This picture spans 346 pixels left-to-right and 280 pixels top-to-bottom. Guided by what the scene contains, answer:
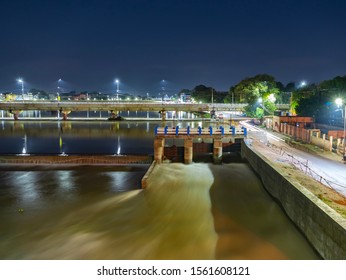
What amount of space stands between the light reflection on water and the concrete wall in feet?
2.74

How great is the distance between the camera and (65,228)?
19234 millimetres

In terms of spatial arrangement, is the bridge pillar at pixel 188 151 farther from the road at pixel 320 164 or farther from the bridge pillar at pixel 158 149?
the road at pixel 320 164

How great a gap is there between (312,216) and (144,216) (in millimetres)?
10892

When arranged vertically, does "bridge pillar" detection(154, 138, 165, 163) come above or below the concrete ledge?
above

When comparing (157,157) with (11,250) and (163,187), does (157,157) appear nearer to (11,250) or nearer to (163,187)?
(163,187)

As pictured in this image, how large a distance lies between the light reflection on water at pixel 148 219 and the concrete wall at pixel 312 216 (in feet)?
2.74

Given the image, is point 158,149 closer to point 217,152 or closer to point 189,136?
point 189,136

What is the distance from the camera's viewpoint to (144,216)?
20.7 m

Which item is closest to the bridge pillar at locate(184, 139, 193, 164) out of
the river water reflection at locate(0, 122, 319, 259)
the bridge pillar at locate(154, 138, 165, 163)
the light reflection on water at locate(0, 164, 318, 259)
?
the river water reflection at locate(0, 122, 319, 259)

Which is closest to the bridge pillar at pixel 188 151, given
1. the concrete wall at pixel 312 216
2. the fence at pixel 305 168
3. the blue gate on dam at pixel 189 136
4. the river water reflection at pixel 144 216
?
the blue gate on dam at pixel 189 136

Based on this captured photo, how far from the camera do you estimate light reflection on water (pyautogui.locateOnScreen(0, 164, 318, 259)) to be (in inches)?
638

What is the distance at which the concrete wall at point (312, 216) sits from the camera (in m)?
12.0

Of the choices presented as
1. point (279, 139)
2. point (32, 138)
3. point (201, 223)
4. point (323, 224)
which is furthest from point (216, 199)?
point (32, 138)

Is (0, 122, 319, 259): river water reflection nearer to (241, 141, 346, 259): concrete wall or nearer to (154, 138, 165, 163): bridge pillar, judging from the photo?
(241, 141, 346, 259): concrete wall
